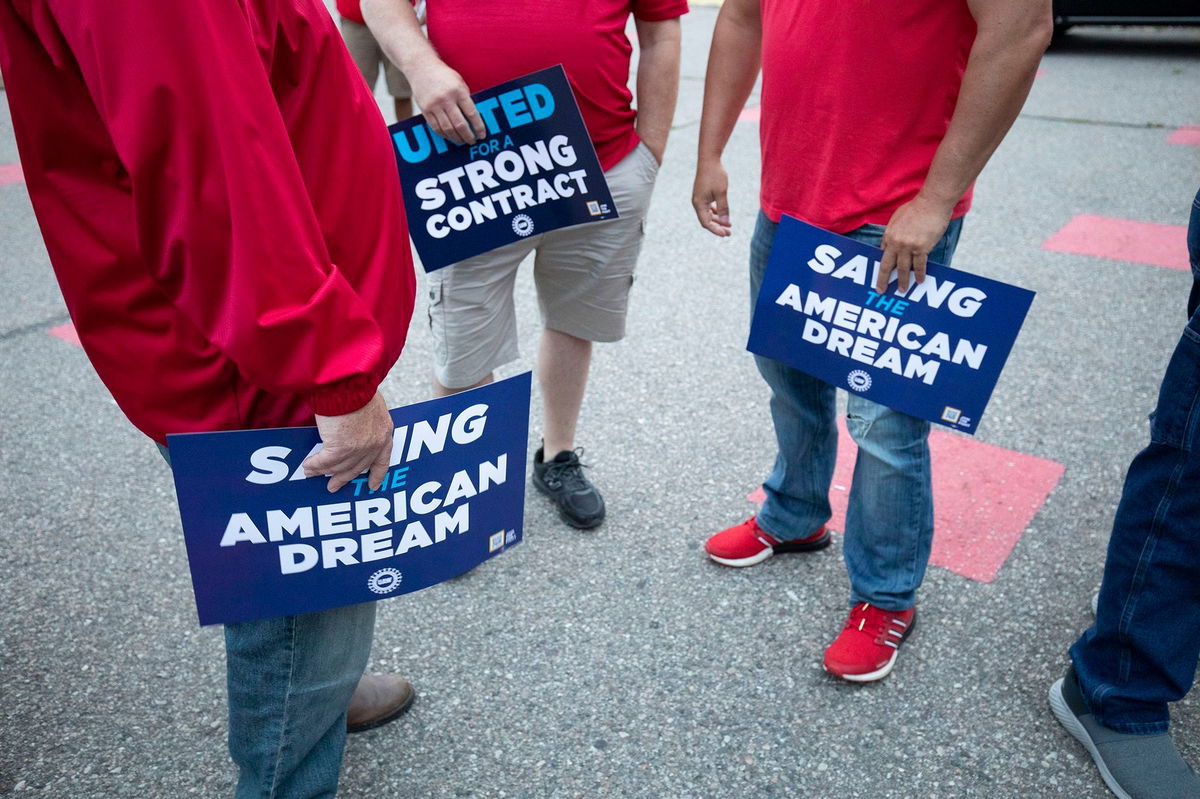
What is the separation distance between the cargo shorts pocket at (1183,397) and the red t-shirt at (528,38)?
128cm

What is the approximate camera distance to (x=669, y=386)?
3.29m

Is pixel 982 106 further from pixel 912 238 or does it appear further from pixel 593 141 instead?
pixel 593 141

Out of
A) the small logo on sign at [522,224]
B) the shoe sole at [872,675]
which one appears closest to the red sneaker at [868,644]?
the shoe sole at [872,675]

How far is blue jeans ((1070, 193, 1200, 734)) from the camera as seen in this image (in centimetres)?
158

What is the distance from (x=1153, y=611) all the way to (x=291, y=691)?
4.95 ft

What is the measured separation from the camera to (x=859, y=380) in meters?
1.86

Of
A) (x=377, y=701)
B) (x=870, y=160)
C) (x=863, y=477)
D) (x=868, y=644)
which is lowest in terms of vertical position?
(x=377, y=701)

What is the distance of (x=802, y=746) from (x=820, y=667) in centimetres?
25

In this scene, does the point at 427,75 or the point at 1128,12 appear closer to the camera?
the point at 427,75

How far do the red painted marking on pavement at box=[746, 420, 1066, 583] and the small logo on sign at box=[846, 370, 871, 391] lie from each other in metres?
0.60

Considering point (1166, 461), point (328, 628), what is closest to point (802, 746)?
point (1166, 461)

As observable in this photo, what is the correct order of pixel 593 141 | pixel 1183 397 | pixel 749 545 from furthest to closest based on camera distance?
pixel 749 545, pixel 593 141, pixel 1183 397

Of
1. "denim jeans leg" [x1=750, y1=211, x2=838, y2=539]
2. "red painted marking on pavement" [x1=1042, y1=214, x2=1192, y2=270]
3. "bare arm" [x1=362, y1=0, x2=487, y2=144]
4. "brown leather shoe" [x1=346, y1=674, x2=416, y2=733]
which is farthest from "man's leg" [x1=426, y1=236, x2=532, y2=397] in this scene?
"red painted marking on pavement" [x1=1042, y1=214, x2=1192, y2=270]

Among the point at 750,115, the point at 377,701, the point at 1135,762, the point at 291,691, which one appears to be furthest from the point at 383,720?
the point at 750,115
